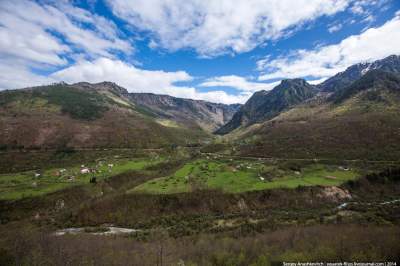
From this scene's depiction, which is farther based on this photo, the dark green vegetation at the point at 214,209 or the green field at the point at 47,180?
the green field at the point at 47,180

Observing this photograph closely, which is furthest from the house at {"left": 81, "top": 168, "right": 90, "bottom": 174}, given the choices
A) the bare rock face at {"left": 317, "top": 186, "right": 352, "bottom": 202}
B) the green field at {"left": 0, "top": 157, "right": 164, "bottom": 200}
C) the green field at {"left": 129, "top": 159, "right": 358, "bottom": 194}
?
the bare rock face at {"left": 317, "top": 186, "right": 352, "bottom": 202}

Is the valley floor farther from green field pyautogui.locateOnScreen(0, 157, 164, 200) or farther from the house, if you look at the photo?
the house

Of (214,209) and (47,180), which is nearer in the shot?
(214,209)

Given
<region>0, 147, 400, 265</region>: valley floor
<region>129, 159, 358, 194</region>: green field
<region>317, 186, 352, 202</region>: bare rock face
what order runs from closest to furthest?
<region>0, 147, 400, 265</region>: valley floor → <region>317, 186, 352, 202</region>: bare rock face → <region>129, 159, 358, 194</region>: green field

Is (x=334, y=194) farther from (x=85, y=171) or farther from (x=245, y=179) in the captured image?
(x=85, y=171)

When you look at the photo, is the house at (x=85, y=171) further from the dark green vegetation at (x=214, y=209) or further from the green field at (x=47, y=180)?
the dark green vegetation at (x=214, y=209)

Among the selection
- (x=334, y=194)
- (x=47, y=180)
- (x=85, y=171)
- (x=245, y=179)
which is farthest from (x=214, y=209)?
(x=47, y=180)

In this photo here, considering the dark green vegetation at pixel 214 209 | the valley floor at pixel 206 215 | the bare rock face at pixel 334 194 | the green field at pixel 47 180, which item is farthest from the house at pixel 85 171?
the bare rock face at pixel 334 194
